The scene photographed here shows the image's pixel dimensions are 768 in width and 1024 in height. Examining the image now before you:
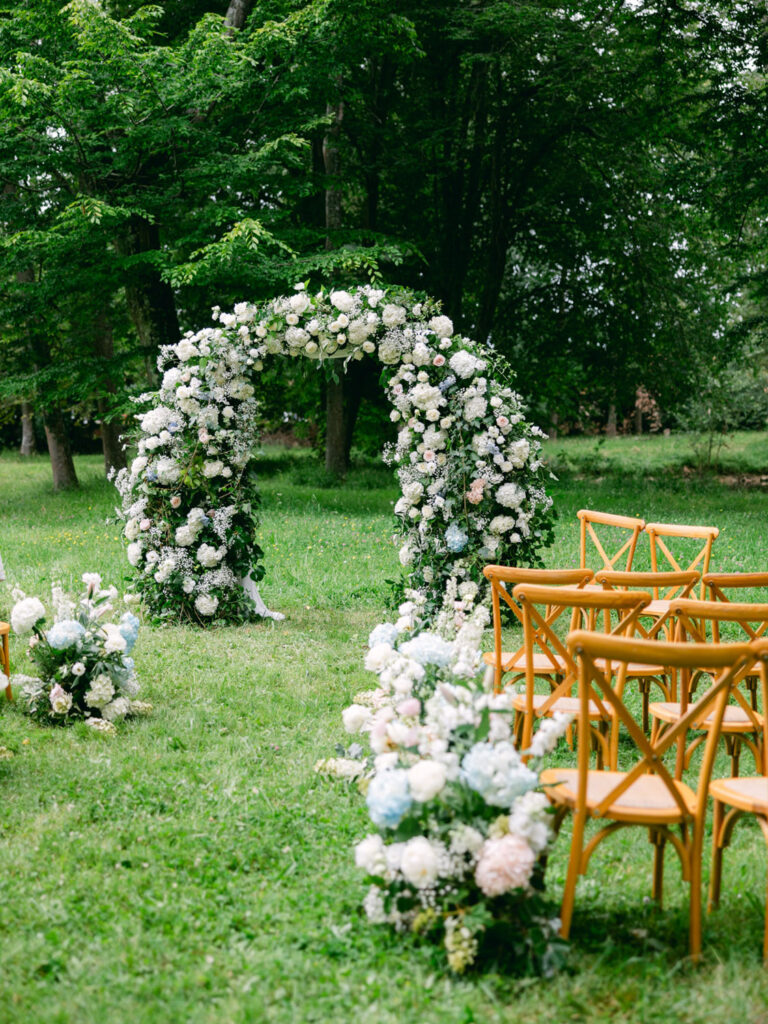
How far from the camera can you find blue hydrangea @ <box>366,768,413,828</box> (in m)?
3.03

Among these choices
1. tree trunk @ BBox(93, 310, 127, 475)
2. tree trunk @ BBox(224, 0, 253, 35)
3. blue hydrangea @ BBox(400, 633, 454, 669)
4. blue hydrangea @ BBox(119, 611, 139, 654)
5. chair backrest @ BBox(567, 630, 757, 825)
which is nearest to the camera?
chair backrest @ BBox(567, 630, 757, 825)

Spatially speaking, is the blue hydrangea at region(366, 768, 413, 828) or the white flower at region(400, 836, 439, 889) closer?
the white flower at region(400, 836, 439, 889)

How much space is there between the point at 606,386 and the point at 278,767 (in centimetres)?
1712

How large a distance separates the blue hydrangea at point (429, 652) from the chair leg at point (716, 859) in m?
1.15

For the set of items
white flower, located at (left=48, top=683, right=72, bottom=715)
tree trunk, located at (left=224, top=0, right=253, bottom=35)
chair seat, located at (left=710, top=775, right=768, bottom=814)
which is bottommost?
white flower, located at (left=48, top=683, right=72, bottom=715)

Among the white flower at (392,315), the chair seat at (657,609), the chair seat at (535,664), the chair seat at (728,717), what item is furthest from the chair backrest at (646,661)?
the white flower at (392,315)

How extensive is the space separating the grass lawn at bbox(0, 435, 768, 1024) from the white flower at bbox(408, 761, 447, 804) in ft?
1.90

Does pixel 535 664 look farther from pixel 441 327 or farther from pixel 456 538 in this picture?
pixel 441 327

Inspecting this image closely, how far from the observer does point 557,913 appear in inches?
125

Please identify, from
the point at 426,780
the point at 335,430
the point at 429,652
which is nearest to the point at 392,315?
the point at 429,652

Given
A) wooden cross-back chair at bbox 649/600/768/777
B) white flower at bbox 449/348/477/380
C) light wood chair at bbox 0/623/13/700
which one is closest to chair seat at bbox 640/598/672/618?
wooden cross-back chair at bbox 649/600/768/777

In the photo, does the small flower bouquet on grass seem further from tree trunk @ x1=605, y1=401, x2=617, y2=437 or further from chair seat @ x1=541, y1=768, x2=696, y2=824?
tree trunk @ x1=605, y1=401, x2=617, y2=437

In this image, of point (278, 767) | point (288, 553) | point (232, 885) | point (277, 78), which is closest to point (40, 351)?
point (277, 78)

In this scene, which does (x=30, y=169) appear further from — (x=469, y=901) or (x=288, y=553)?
(x=469, y=901)
